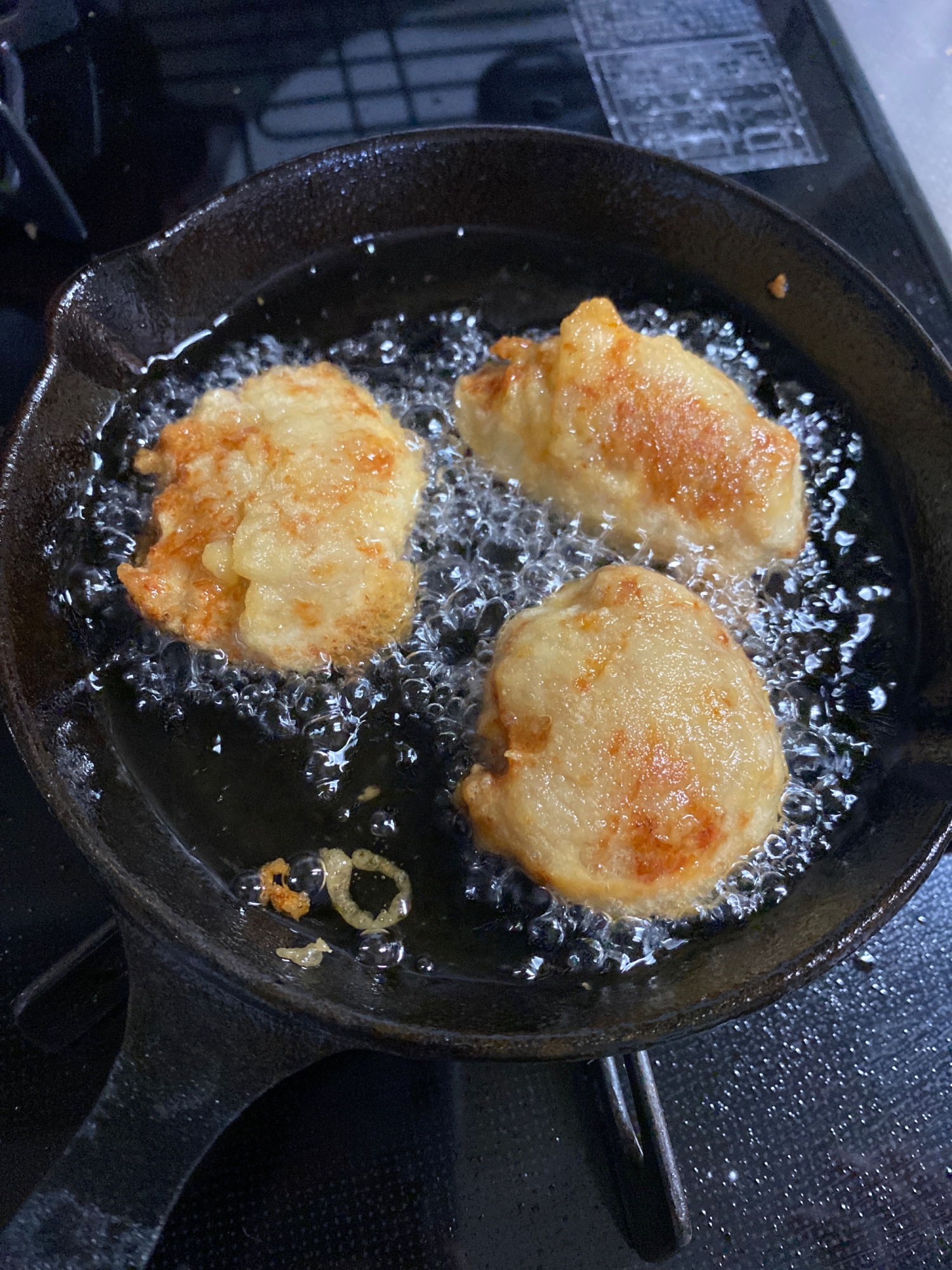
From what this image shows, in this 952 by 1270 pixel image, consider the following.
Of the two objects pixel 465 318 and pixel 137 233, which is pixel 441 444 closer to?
pixel 465 318

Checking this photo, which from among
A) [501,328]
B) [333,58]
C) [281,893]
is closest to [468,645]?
[281,893]

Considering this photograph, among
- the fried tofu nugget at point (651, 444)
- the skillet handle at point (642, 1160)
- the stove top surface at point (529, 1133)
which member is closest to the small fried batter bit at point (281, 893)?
the stove top surface at point (529, 1133)

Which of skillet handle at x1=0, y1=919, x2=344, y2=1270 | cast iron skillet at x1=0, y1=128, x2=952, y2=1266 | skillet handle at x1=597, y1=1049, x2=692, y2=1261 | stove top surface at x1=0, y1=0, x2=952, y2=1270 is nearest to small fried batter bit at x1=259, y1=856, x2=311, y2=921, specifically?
cast iron skillet at x1=0, y1=128, x2=952, y2=1266

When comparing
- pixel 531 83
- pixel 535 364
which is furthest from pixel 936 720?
pixel 531 83

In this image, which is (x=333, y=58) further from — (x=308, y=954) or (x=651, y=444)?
(x=308, y=954)

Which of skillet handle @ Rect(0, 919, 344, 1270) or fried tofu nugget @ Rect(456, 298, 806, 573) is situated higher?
fried tofu nugget @ Rect(456, 298, 806, 573)

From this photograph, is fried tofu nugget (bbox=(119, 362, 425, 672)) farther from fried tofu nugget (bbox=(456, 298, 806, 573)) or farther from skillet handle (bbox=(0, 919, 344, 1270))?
skillet handle (bbox=(0, 919, 344, 1270))
